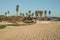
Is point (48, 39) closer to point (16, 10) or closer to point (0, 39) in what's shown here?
point (0, 39)

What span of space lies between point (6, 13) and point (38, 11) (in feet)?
82.4

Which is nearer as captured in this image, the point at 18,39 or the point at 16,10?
the point at 18,39

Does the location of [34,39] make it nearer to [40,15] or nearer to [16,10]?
[16,10]

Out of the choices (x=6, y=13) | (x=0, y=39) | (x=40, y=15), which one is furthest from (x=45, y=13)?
(x=0, y=39)

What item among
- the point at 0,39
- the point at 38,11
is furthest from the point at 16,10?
the point at 0,39

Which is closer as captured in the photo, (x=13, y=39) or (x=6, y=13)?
(x=13, y=39)

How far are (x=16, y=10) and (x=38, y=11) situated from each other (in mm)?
24622

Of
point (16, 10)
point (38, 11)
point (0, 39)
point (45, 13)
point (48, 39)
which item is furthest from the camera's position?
point (45, 13)

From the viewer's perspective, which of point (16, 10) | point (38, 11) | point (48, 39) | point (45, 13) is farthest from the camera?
point (45, 13)

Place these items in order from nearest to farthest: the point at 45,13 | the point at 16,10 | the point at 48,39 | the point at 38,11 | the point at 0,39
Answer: the point at 48,39 < the point at 0,39 < the point at 16,10 < the point at 38,11 < the point at 45,13

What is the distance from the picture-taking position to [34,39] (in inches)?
408

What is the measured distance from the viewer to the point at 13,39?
1078 cm

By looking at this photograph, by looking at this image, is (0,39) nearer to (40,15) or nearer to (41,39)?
(41,39)

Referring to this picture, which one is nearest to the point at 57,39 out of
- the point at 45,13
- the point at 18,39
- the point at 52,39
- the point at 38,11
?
the point at 52,39
